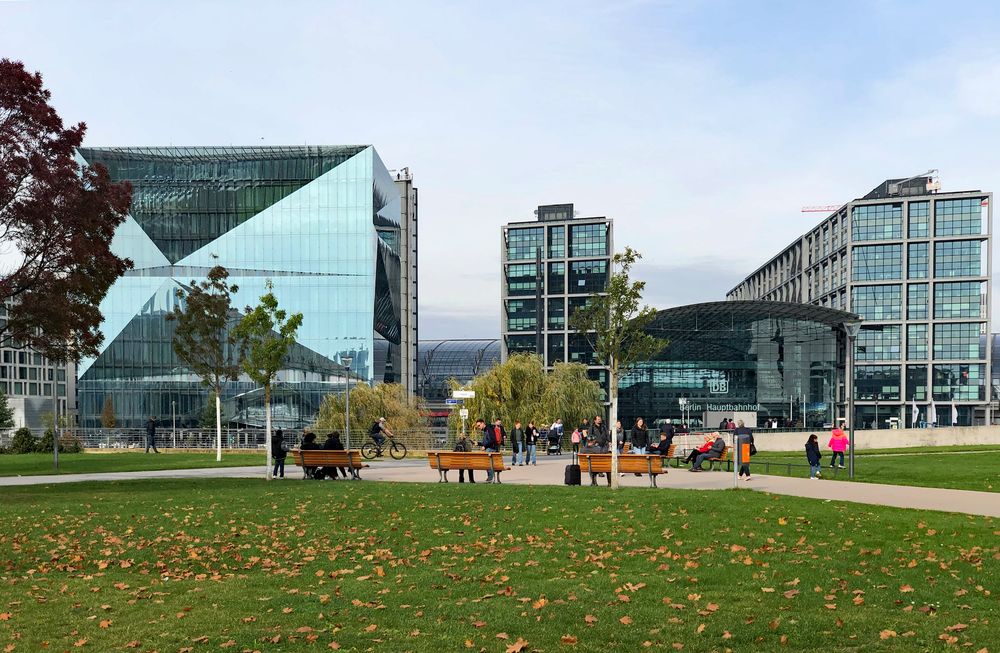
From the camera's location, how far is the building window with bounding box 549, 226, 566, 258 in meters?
114

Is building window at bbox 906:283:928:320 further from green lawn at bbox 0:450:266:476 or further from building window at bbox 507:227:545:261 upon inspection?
green lawn at bbox 0:450:266:476

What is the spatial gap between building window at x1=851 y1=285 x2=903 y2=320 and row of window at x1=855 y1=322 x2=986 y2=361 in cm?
134

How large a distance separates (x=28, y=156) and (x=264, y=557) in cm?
1237

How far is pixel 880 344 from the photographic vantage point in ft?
346

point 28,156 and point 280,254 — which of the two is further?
point 280,254

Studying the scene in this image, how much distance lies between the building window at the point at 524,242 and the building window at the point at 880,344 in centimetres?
3814

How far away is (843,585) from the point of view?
29.6 feet

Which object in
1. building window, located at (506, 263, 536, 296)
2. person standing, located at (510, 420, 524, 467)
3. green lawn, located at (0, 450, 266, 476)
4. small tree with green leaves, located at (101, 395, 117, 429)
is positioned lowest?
small tree with green leaves, located at (101, 395, 117, 429)

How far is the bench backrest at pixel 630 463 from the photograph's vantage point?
21.1m

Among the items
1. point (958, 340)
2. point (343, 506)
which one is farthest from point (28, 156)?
point (958, 340)

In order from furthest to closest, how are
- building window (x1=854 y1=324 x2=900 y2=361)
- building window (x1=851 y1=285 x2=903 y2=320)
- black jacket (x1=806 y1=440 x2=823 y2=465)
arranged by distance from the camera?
building window (x1=851 y1=285 x2=903 y2=320) → building window (x1=854 y1=324 x2=900 y2=361) → black jacket (x1=806 y1=440 x2=823 y2=465)

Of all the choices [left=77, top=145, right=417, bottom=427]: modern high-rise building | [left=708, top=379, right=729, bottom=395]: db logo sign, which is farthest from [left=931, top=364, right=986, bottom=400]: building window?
[left=77, top=145, right=417, bottom=427]: modern high-rise building

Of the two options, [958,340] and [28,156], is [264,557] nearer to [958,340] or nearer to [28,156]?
[28,156]

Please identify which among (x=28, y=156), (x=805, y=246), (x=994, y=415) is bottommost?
(x=994, y=415)
